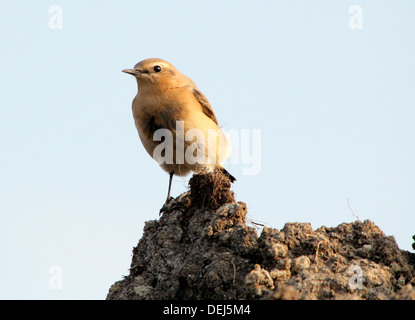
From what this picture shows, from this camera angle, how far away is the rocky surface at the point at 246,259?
6.24m

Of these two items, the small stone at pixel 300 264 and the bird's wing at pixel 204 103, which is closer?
the small stone at pixel 300 264

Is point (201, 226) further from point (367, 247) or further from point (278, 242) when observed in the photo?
point (367, 247)

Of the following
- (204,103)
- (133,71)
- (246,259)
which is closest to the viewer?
(246,259)

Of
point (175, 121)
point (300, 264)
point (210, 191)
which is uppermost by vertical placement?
point (175, 121)

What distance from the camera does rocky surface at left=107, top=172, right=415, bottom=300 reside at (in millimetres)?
6238

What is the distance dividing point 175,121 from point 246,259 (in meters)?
3.36

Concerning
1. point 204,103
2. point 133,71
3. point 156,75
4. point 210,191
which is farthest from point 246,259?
point 133,71

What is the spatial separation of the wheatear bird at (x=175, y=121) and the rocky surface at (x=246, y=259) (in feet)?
5.72

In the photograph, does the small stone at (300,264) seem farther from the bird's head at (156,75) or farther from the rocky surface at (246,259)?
the bird's head at (156,75)

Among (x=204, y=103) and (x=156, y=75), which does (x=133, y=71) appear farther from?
(x=204, y=103)

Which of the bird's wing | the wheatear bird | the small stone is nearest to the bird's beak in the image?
the wheatear bird

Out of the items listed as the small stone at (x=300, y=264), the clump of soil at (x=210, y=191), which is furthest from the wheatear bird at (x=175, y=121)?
the small stone at (x=300, y=264)

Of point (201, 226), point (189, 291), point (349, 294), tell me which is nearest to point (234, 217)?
point (201, 226)

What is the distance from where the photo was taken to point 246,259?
272 inches
